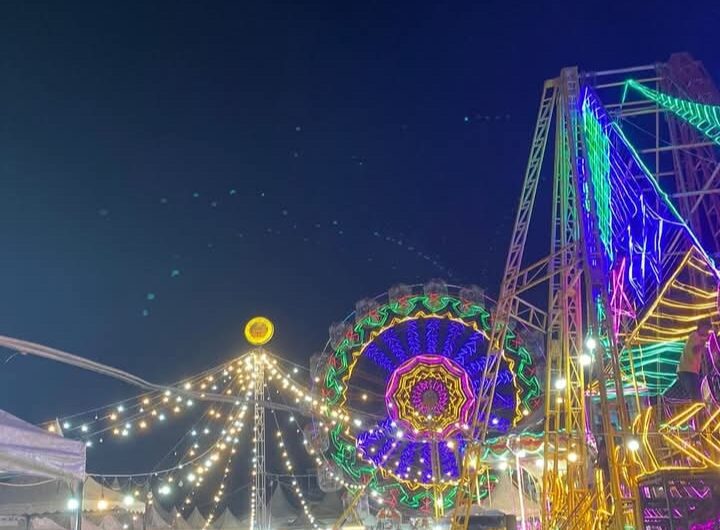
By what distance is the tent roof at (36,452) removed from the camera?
5726mm

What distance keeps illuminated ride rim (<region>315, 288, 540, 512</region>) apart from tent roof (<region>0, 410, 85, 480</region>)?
1209 cm

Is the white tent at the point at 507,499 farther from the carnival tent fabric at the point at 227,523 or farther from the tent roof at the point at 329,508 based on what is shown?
the carnival tent fabric at the point at 227,523

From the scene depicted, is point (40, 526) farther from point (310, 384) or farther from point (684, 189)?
point (684, 189)

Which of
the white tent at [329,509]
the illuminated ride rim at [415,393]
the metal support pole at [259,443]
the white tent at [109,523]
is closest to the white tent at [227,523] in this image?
the white tent at [329,509]

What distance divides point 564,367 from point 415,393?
829cm

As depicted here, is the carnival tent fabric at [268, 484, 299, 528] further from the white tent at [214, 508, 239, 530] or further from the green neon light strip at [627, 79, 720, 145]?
the green neon light strip at [627, 79, 720, 145]

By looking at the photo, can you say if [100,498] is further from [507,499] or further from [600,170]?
[600,170]

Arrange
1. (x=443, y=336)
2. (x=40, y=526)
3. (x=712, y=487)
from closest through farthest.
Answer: (x=712, y=487), (x=40, y=526), (x=443, y=336)

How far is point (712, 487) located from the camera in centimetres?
708

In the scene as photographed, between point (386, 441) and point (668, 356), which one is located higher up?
point (668, 356)

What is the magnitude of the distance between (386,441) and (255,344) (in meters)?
8.01

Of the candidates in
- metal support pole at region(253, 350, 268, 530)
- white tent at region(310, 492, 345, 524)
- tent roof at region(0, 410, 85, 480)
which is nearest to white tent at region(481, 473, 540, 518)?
metal support pole at region(253, 350, 268, 530)

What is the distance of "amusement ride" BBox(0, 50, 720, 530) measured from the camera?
347 inches

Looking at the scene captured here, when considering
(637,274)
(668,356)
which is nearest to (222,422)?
(668,356)
